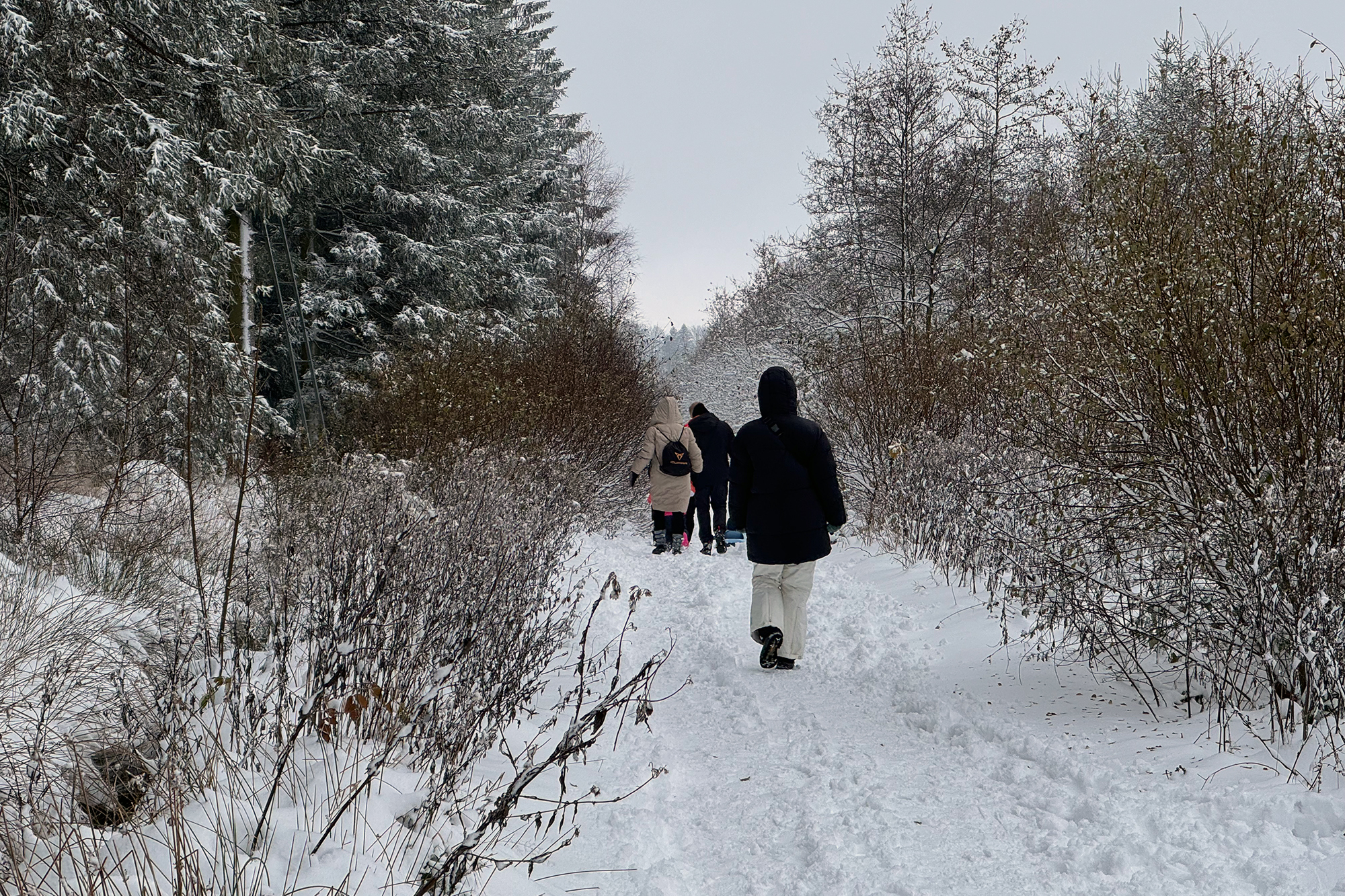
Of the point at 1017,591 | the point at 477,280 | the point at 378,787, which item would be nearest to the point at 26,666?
the point at 378,787

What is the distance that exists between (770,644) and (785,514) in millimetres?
826

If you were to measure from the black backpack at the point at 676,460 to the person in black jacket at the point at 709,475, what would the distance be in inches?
9.9

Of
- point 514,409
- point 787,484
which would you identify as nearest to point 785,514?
point 787,484

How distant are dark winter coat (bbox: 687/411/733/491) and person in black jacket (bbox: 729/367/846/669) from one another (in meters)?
4.84

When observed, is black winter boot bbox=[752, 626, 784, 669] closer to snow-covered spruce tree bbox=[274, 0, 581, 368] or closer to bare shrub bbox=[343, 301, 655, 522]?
bare shrub bbox=[343, 301, 655, 522]

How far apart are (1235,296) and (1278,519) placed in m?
1.02

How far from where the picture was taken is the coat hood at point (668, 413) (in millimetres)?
10422

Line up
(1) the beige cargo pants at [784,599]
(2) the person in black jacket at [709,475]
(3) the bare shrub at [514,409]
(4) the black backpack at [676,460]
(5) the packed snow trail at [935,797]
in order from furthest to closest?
(2) the person in black jacket at [709,475]
(4) the black backpack at [676,460]
(3) the bare shrub at [514,409]
(1) the beige cargo pants at [784,599]
(5) the packed snow trail at [935,797]

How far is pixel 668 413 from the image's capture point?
412 inches

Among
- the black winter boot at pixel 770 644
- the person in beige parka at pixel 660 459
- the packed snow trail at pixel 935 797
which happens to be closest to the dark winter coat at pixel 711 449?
the person in beige parka at pixel 660 459

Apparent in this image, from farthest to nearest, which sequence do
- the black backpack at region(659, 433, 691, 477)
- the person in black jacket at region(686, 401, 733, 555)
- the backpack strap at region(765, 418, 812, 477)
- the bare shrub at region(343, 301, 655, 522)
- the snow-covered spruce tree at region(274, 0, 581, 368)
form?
1. the snow-covered spruce tree at region(274, 0, 581, 368)
2. the person in black jacket at region(686, 401, 733, 555)
3. the black backpack at region(659, 433, 691, 477)
4. the bare shrub at region(343, 301, 655, 522)
5. the backpack strap at region(765, 418, 812, 477)

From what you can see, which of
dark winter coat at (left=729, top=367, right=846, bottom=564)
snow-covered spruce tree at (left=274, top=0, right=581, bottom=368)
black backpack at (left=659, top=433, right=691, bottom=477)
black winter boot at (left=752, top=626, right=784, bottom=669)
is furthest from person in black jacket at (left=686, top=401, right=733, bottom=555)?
snow-covered spruce tree at (left=274, top=0, right=581, bottom=368)

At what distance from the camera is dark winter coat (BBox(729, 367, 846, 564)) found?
564 cm

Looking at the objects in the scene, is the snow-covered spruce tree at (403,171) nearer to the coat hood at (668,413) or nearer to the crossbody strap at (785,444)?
the coat hood at (668,413)
